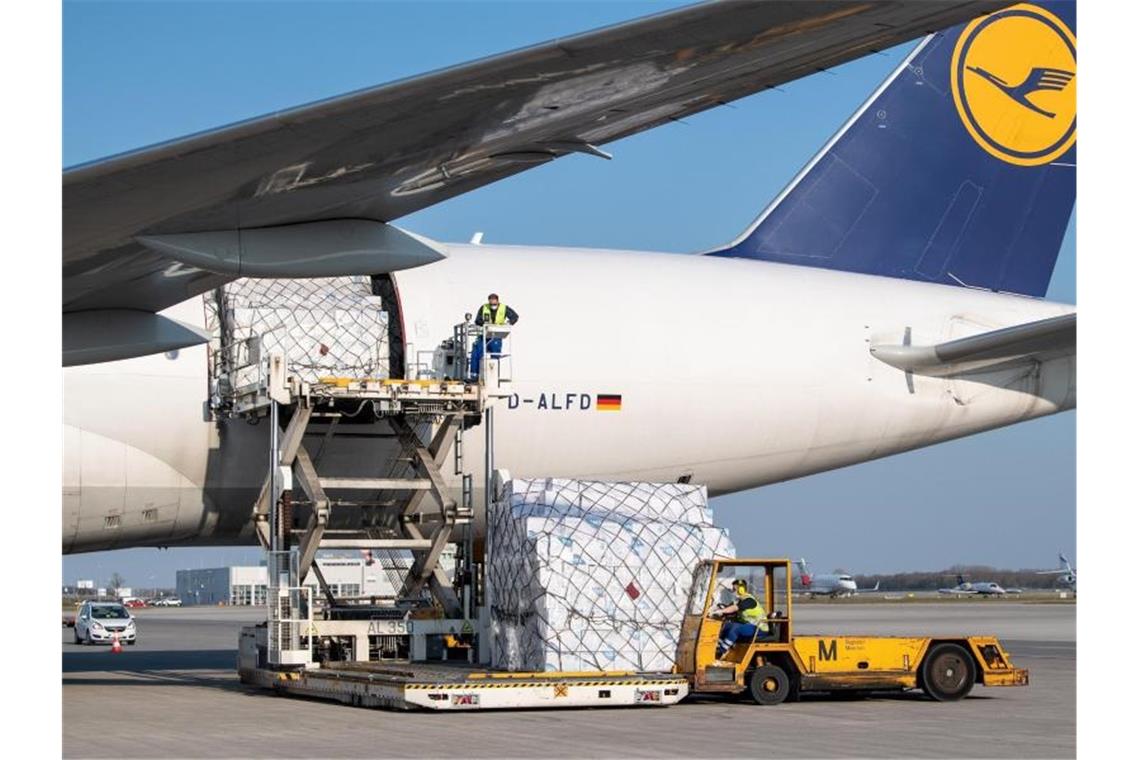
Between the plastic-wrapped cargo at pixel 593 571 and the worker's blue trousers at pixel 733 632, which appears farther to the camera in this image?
the plastic-wrapped cargo at pixel 593 571

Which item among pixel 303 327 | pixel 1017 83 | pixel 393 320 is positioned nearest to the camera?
pixel 303 327

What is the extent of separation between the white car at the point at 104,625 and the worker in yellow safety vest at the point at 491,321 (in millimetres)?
25452

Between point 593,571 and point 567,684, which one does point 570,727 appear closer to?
point 567,684

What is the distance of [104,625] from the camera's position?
1847 inches

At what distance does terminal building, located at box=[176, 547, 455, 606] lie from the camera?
90.6 feet

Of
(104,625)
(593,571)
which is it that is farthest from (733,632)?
(104,625)

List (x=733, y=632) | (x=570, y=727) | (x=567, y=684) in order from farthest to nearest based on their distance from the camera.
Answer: (x=733, y=632), (x=567, y=684), (x=570, y=727)

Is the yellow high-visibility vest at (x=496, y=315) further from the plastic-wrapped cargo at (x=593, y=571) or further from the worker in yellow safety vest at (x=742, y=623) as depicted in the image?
the worker in yellow safety vest at (x=742, y=623)

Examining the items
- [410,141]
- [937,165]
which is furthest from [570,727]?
[937,165]

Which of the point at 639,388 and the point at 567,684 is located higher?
the point at 639,388

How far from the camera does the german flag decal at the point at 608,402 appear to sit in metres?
25.6

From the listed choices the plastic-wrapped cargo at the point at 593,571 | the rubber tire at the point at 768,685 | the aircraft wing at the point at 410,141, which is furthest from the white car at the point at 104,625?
the aircraft wing at the point at 410,141

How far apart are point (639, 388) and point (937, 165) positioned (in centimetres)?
760

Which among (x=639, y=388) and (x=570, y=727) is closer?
(x=570, y=727)
